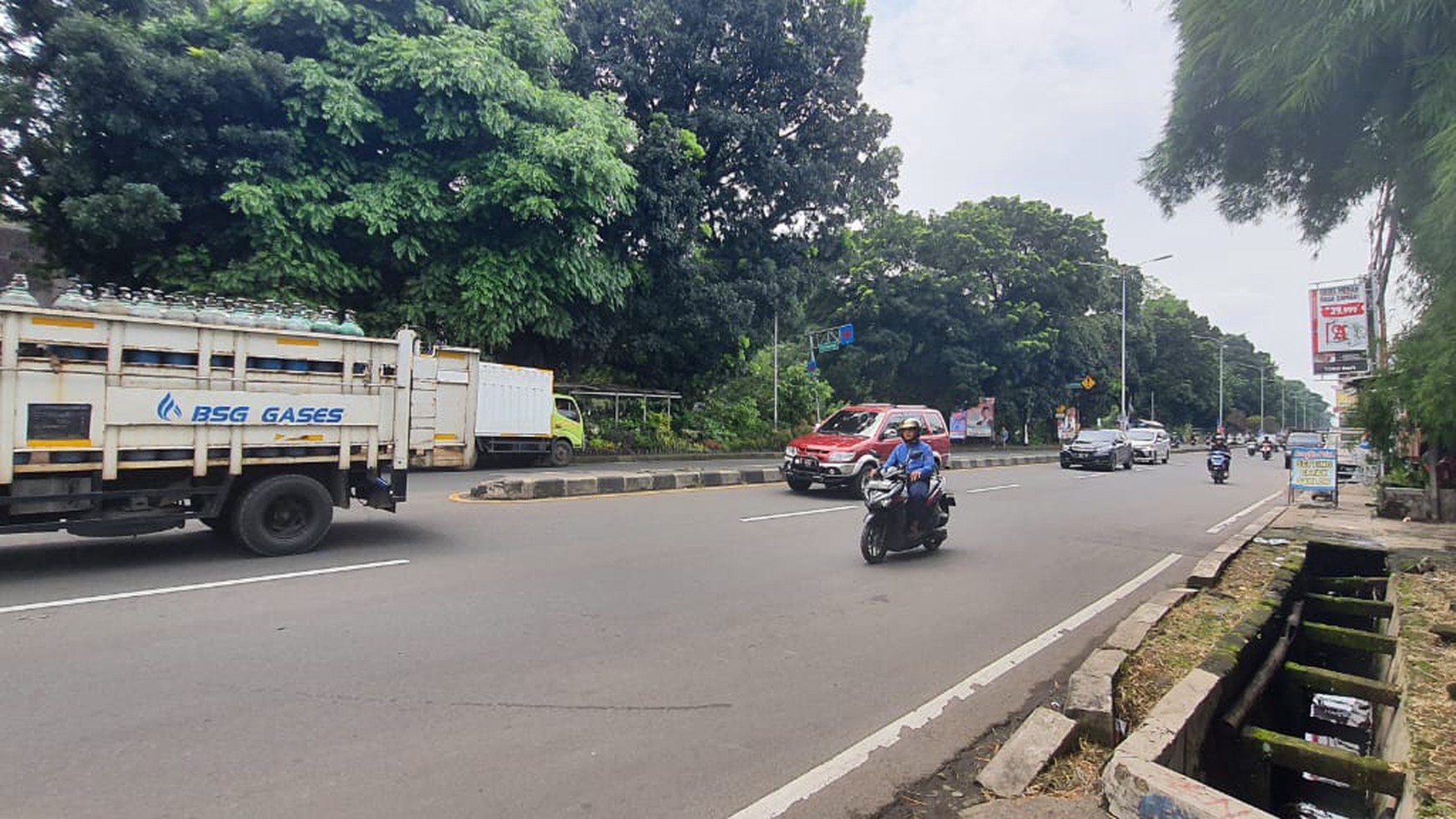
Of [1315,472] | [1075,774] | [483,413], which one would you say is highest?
[483,413]

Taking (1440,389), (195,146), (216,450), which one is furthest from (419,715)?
(195,146)

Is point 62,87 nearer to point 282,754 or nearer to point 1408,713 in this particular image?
point 282,754

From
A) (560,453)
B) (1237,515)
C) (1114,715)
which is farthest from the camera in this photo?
(560,453)

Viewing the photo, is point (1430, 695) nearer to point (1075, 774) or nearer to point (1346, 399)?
point (1075, 774)

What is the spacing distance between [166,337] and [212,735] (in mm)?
4424

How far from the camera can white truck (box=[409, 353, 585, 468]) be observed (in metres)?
8.48

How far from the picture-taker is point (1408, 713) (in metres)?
4.23

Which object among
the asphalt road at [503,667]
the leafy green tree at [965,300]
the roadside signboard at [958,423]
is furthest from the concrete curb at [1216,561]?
the roadside signboard at [958,423]

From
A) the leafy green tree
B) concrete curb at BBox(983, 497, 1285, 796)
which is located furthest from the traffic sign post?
concrete curb at BBox(983, 497, 1285, 796)

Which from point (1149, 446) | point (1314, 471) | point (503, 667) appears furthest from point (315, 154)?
point (1149, 446)

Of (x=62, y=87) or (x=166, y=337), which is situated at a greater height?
(x=62, y=87)

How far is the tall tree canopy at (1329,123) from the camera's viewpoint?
5324 millimetres

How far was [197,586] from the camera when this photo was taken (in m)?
6.09

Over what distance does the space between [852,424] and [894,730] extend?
11990mm
